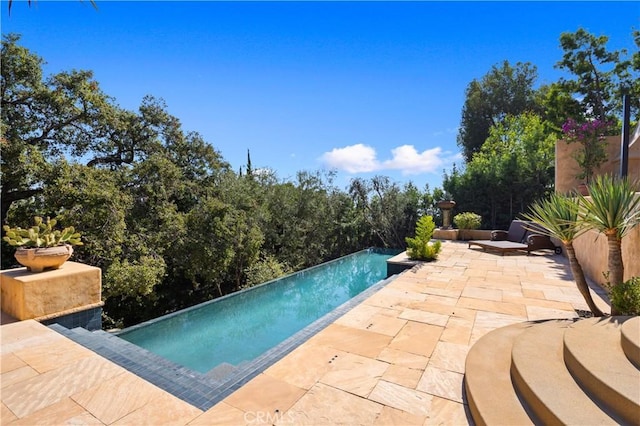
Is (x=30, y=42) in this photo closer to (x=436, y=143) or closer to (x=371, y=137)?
(x=371, y=137)

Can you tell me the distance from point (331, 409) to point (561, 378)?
1.63m

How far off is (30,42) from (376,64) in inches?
362

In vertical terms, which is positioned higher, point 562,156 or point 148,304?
point 562,156

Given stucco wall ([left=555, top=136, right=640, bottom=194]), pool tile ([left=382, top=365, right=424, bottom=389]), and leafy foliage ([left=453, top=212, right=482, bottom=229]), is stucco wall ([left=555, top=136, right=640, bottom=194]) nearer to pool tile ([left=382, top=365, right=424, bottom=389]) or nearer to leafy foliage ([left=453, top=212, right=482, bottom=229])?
leafy foliage ([left=453, top=212, right=482, bottom=229])

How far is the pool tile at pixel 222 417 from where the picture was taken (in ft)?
6.48

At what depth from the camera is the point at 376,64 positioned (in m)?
9.31

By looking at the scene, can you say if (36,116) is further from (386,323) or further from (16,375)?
(386,323)

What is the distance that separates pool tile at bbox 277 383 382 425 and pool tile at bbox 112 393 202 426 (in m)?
0.63

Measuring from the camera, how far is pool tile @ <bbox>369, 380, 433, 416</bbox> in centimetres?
213

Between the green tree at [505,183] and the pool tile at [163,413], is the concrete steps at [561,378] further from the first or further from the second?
the green tree at [505,183]

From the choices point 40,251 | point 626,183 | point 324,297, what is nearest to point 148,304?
point 324,297

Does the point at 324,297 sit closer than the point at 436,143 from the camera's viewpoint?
Yes

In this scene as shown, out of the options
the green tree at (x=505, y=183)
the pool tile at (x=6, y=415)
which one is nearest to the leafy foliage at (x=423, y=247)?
the green tree at (x=505, y=183)

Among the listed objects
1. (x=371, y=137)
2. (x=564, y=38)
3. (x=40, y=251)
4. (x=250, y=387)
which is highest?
(x=564, y=38)
